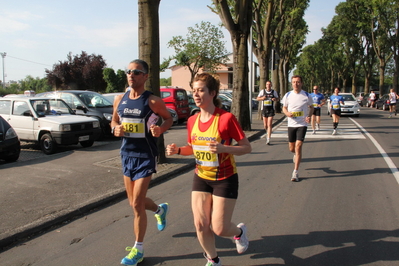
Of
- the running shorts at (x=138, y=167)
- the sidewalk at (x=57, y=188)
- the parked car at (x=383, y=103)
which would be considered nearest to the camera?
the running shorts at (x=138, y=167)

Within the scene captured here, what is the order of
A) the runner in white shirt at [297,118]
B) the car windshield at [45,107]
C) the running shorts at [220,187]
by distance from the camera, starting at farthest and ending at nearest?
1. the car windshield at [45,107]
2. the runner in white shirt at [297,118]
3. the running shorts at [220,187]

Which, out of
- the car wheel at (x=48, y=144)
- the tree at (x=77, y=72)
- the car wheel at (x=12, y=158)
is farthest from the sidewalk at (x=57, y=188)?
the tree at (x=77, y=72)

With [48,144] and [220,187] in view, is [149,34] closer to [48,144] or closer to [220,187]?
[48,144]

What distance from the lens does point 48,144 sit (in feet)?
32.7

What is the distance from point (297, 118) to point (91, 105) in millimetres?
8644

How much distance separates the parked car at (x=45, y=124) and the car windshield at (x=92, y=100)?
6.97ft

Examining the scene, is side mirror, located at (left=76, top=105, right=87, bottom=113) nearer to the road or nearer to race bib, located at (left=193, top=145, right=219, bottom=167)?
the road

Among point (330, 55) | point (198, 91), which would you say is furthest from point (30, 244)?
point (330, 55)

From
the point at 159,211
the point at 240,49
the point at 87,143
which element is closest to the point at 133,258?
the point at 159,211

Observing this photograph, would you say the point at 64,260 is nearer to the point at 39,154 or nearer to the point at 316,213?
the point at 316,213

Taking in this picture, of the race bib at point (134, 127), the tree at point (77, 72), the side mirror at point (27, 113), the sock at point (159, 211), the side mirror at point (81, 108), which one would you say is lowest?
the sock at point (159, 211)

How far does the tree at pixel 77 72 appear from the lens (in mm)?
44188

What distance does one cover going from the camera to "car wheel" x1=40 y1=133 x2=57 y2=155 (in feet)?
32.3

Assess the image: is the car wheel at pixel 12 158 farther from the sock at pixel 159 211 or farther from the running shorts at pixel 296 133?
the running shorts at pixel 296 133
